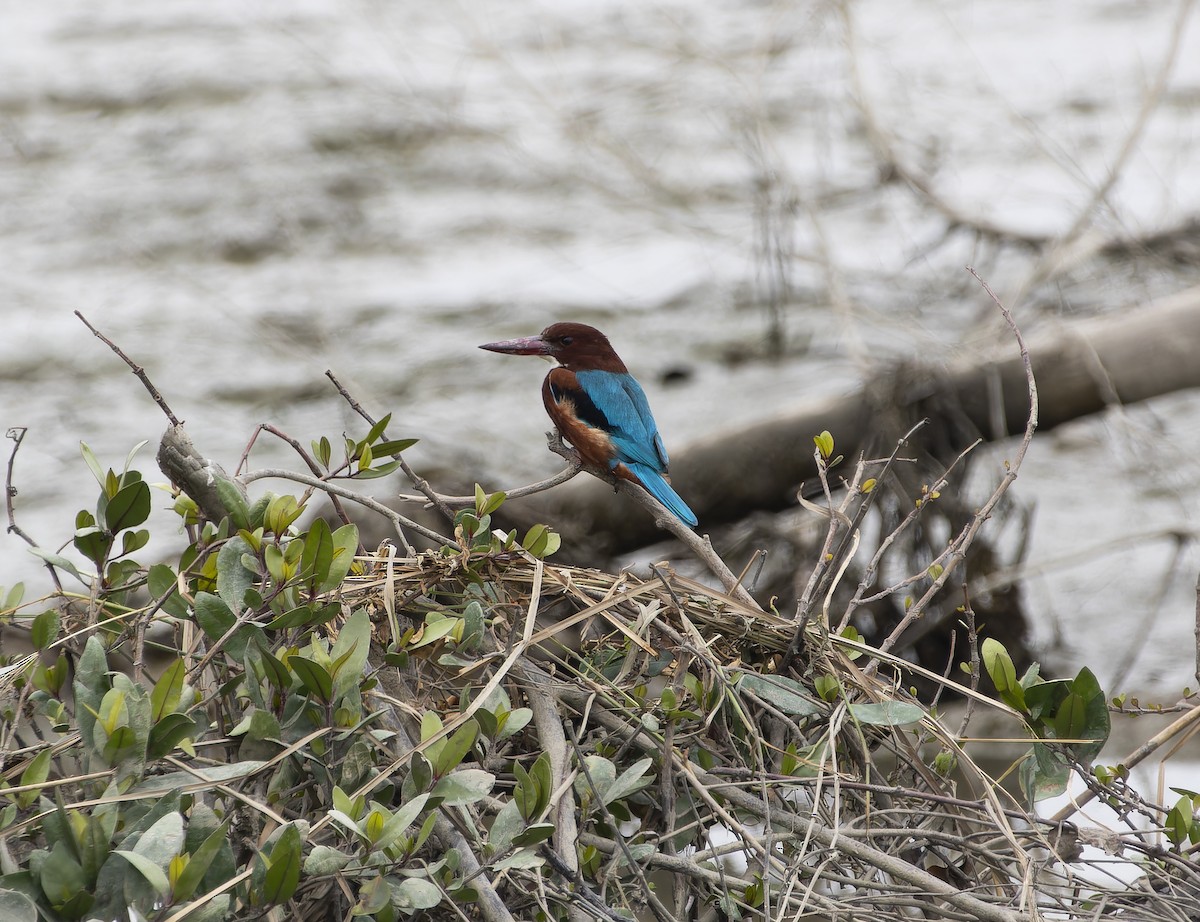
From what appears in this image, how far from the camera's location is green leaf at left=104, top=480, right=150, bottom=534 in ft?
4.68

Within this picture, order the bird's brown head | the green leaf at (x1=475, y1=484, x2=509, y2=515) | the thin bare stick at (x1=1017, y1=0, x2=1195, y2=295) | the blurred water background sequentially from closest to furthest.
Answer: the green leaf at (x1=475, y1=484, x2=509, y2=515) < the bird's brown head < the thin bare stick at (x1=1017, y1=0, x2=1195, y2=295) < the blurred water background

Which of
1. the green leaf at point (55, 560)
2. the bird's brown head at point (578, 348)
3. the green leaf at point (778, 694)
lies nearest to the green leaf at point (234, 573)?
the green leaf at point (55, 560)

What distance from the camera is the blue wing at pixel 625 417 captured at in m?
2.32

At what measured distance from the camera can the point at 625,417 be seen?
234 centimetres

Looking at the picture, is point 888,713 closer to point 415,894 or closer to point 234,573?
point 415,894

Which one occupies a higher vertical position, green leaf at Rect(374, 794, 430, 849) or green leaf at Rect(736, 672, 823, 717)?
green leaf at Rect(374, 794, 430, 849)

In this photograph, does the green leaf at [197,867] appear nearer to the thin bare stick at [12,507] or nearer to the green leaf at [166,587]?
the green leaf at [166,587]

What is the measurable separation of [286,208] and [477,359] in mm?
1890

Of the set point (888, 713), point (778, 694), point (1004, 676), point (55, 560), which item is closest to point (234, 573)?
point (55, 560)

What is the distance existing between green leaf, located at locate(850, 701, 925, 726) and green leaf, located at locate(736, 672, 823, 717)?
5cm

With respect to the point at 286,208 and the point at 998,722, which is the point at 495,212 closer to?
the point at 286,208

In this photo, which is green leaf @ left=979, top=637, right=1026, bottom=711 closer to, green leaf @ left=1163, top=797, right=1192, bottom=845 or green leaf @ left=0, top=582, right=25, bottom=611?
green leaf @ left=1163, top=797, right=1192, bottom=845

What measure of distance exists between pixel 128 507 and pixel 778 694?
72cm

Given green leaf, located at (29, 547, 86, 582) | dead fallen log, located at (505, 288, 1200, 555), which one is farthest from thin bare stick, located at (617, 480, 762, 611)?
dead fallen log, located at (505, 288, 1200, 555)
